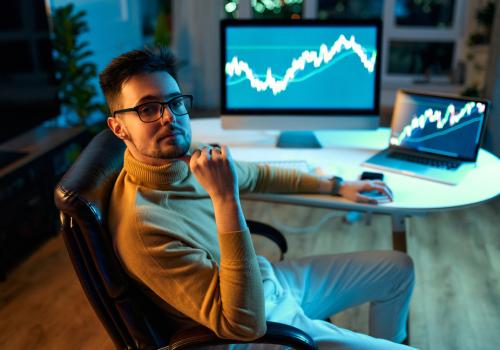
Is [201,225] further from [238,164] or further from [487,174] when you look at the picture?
[487,174]

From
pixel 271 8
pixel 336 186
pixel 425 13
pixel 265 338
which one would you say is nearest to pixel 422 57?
pixel 425 13

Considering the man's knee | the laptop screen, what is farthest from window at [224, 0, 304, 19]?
the man's knee

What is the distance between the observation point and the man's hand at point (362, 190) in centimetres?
170

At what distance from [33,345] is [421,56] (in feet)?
15.3

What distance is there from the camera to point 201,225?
54.6 inches

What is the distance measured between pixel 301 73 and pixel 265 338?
1252 millimetres

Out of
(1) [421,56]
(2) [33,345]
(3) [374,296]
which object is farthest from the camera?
(1) [421,56]

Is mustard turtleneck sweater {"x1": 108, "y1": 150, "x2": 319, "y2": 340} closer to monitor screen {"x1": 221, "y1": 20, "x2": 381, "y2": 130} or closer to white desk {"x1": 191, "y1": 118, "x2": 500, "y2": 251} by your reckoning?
white desk {"x1": 191, "y1": 118, "x2": 500, "y2": 251}

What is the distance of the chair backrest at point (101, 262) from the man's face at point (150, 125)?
11cm

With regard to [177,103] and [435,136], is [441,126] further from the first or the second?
[177,103]

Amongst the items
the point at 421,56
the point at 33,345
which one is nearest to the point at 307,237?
the point at 33,345

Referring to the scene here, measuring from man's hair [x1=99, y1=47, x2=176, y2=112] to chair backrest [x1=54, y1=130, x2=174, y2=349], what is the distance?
177 mm

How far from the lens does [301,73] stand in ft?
7.06

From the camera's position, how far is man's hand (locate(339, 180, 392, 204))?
1.70 m
